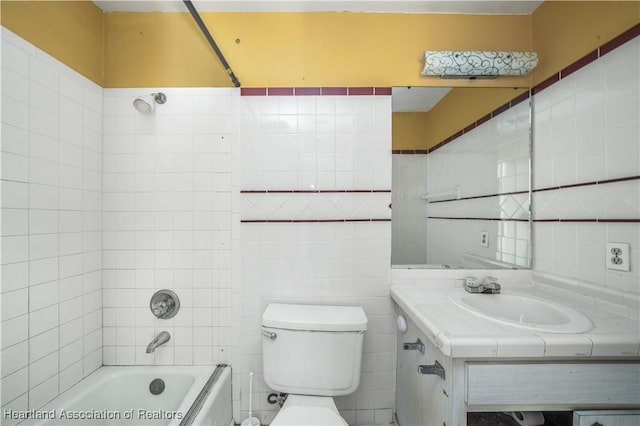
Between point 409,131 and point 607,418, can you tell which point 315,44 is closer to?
point 409,131

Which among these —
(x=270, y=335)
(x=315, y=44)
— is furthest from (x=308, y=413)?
(x=315, y=44)

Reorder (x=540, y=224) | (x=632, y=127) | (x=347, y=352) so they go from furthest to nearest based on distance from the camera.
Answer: (x=540, y=224)
(x=347, y=352)
(x=632, y=127)

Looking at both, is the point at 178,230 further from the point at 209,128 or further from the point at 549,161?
the point at 549,161

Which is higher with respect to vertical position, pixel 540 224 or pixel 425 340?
pixel 540 224

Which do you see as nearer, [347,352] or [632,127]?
[632,127]

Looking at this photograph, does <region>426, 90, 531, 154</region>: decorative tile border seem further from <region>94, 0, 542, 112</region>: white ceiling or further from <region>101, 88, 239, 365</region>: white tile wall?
<region>101, 88, 239, 365</region>: white tile wall

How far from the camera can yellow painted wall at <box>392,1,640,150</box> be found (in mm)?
1022

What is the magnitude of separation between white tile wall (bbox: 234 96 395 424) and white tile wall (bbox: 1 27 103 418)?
0.82 meters

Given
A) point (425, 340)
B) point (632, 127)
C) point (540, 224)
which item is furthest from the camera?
point (540, 224)

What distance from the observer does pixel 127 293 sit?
1429 millimetres

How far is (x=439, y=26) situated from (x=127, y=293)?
235 cm

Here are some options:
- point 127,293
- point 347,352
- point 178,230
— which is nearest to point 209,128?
point 178,230

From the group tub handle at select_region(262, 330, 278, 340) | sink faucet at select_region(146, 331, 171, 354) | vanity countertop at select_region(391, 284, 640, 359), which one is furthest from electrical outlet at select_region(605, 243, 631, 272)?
sink faucet at select_region(146, 331, 171, 354)

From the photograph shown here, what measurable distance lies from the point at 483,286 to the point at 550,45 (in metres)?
1.31
